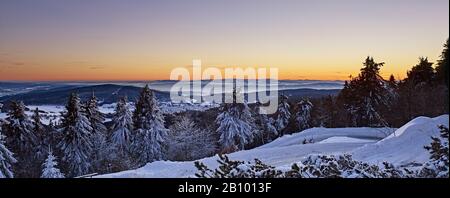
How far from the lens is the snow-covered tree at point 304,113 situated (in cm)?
→ 3055

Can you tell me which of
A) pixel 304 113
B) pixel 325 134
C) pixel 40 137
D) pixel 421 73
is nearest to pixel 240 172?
pixel 325 134

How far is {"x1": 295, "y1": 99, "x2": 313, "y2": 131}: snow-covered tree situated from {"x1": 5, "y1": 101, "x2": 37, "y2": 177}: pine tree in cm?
1862

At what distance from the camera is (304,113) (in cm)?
3141

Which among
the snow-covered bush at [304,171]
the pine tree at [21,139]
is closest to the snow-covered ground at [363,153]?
the snow-covered bush at [304,171]

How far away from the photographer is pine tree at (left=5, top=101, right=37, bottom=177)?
23009 mm

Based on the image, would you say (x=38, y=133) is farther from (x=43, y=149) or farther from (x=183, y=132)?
(x=183, y=132)

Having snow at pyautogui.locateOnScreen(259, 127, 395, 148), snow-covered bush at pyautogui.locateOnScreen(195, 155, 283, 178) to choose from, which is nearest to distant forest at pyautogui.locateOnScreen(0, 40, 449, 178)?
snow at pyautogui.locateOnScreen(259, 127, 395, 148)

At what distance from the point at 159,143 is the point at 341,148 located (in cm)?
1984

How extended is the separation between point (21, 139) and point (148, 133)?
8.08 meters

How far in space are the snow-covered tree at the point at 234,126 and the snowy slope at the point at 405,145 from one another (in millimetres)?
19885

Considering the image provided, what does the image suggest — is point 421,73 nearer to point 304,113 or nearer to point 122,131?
point 304,113

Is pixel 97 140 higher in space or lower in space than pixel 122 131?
lower

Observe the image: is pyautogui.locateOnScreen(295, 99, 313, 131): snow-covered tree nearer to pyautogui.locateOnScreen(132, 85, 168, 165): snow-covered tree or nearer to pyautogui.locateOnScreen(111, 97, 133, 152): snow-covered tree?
pyautogui.locateOnScreen(132, 85, 168, 165): snow-covered tree
